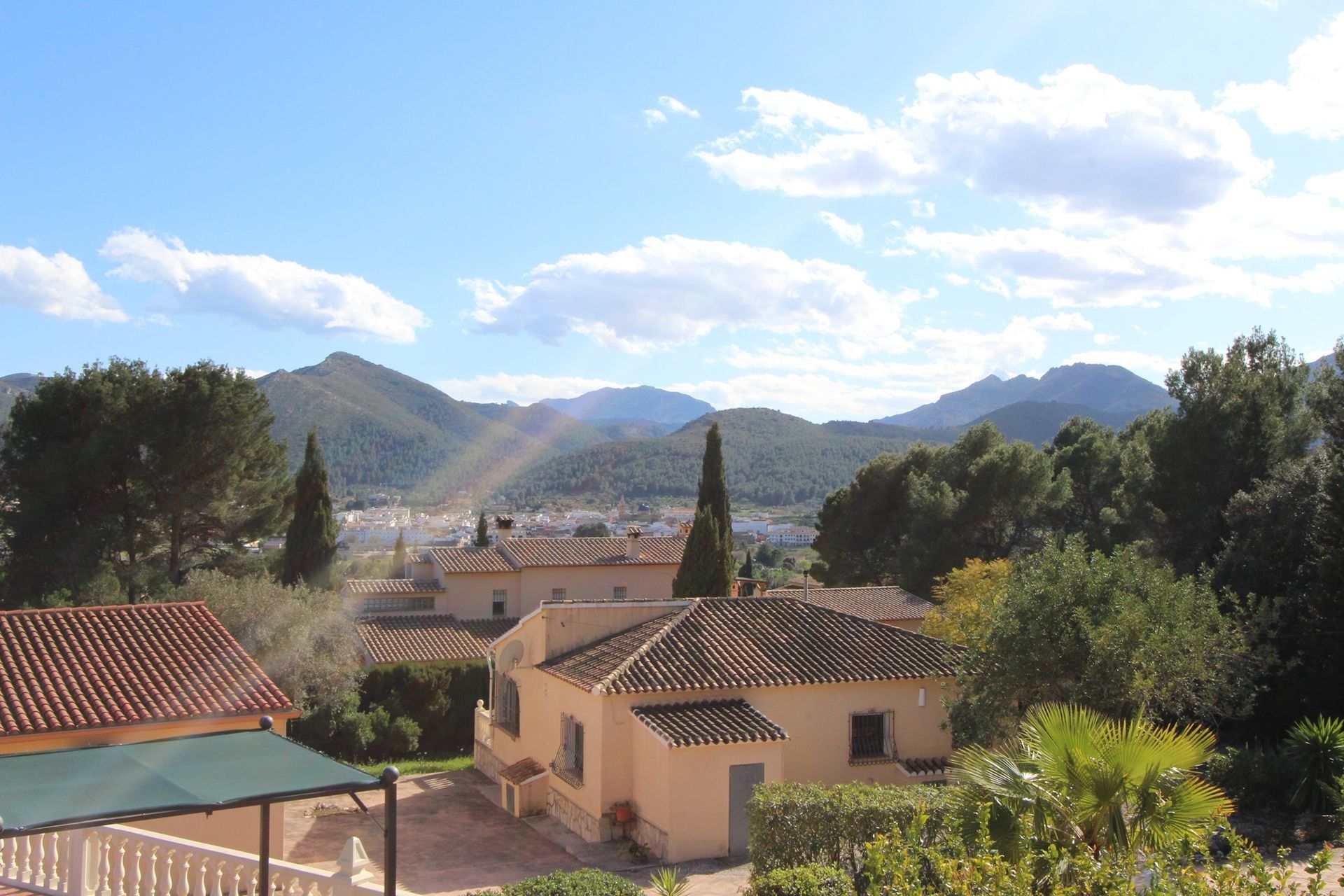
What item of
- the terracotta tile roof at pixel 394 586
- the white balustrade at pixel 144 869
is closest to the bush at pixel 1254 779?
the white balustrade at pixel 144 869

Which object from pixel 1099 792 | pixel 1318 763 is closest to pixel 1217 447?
pixel 1318 763

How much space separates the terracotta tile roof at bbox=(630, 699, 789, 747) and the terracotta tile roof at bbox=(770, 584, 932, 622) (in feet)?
51.7

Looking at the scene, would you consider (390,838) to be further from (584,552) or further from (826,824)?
(584,552)

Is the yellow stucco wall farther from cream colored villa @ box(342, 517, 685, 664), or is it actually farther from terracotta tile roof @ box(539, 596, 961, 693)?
cream colored villa @ box(342, 517, 685, 664)

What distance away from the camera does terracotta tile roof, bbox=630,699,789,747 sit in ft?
52.9

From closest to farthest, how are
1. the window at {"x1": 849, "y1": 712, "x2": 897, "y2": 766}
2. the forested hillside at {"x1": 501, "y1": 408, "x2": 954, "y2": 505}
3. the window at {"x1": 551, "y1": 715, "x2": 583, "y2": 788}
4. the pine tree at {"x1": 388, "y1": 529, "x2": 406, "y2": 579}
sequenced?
1. the window at {"x1": 551, "y1": 715, "x2": 583, "y2": 788}
2. the window at {"x1": 849, "y1": 712, "x2": 897, "y2": 766}
3. the pine tree at {"x1": 388, "y1": 529, "x2": 406, "y2": 579}
4. the forested hillside at {"x1": 501, "y1": 408, "x2": 954, "y2": 505}

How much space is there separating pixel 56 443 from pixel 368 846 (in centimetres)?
1954

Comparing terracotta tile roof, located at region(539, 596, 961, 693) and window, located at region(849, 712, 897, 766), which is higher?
terracotta tile roof, located at region(539, 596, 961, 693)

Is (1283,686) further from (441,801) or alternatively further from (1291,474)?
(441,801)

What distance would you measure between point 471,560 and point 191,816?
2423 cm

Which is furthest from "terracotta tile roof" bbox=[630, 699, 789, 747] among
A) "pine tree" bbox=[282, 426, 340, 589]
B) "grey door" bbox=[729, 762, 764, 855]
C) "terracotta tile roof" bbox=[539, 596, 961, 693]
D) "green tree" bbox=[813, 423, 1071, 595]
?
"green tree" bbox=[813, 423, 1071, 595]

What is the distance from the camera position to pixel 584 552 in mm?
39500

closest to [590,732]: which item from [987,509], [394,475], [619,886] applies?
[619,886]

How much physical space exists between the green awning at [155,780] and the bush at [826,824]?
597 cm
